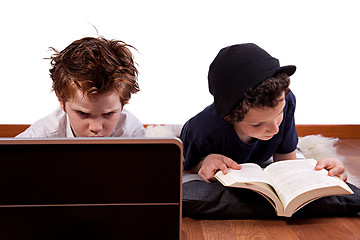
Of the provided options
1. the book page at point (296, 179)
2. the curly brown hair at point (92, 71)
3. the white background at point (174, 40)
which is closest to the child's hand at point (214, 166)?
the book page at point (296, 179)

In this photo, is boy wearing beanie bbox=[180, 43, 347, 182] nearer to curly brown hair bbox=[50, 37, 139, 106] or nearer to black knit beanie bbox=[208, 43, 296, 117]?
black knit beanie bbox=[208, 43, 296, 117]

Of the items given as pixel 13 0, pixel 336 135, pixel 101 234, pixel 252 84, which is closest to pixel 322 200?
pixel 252 84

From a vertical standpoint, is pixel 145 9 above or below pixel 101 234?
above

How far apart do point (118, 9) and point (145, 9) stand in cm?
17

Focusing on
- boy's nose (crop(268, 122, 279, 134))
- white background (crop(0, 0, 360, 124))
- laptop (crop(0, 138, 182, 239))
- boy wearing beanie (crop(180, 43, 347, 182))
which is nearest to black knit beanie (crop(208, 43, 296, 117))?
boy wearing beanie (crop(180, 43, 347, 182))

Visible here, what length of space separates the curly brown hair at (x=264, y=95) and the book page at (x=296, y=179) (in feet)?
0.69

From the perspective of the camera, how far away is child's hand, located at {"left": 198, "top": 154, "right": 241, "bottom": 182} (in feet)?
4.00

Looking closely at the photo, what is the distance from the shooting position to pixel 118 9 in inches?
97.0

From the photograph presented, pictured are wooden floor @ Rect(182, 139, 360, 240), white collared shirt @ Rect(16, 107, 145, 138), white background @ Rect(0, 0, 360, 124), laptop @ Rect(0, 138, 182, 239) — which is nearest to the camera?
laptop @ Rect(0, 138, 182, 239)

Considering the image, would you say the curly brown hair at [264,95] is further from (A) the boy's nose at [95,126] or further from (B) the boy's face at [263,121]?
(A) the boy's nose at [95,126]

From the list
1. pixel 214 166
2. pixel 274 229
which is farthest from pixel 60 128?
pixel 274 229

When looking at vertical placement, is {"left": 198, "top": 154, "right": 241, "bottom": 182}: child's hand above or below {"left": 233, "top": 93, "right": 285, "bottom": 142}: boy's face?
below

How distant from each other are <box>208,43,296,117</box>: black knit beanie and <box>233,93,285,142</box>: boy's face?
69mm

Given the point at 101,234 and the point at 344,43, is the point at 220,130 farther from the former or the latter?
the point at 344,43
